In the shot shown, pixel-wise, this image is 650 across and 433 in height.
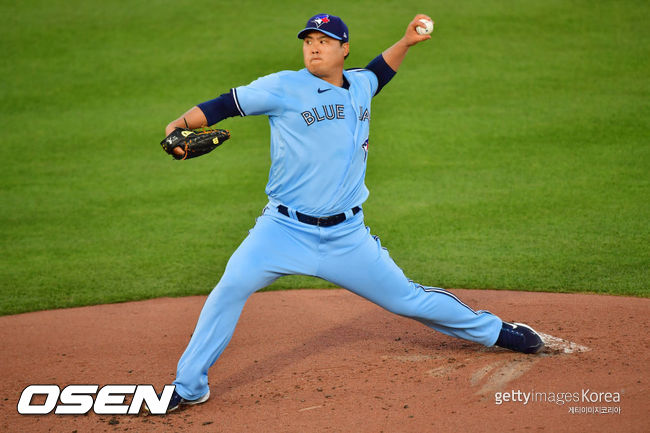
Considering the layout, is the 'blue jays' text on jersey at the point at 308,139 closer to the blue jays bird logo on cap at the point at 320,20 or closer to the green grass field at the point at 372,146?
the blue jays bird logo on cap at the point at 320,20

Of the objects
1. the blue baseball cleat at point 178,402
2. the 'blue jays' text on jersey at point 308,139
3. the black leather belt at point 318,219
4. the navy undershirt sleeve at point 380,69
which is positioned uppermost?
the navy undershirt sleeve at point 380,69

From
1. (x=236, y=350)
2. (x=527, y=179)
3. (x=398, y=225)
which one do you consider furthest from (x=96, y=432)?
(x=527, y=179)

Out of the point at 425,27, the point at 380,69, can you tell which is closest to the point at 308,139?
the point at 380,69

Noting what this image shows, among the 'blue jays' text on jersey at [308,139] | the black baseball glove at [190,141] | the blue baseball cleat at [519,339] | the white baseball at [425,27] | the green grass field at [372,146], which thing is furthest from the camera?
the green grass field at [372,146]

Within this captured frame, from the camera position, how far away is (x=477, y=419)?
377 cm

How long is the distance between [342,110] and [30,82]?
33.8 feet

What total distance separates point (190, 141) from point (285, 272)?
2.98ft

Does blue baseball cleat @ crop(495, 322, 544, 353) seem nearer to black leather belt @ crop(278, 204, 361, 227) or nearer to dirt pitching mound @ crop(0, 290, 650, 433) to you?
dirt pitching mound @ crop(0, 290, 650, 433)

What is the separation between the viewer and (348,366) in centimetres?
457

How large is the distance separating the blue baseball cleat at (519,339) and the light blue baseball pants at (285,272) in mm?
579

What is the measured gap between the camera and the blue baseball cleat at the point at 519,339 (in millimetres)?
4430

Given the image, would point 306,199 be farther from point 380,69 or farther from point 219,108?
point 380,69

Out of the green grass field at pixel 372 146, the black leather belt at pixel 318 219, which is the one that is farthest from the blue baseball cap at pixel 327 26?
the green grass field at pixel 372 146

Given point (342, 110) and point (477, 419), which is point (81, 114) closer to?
point (342, 110)
